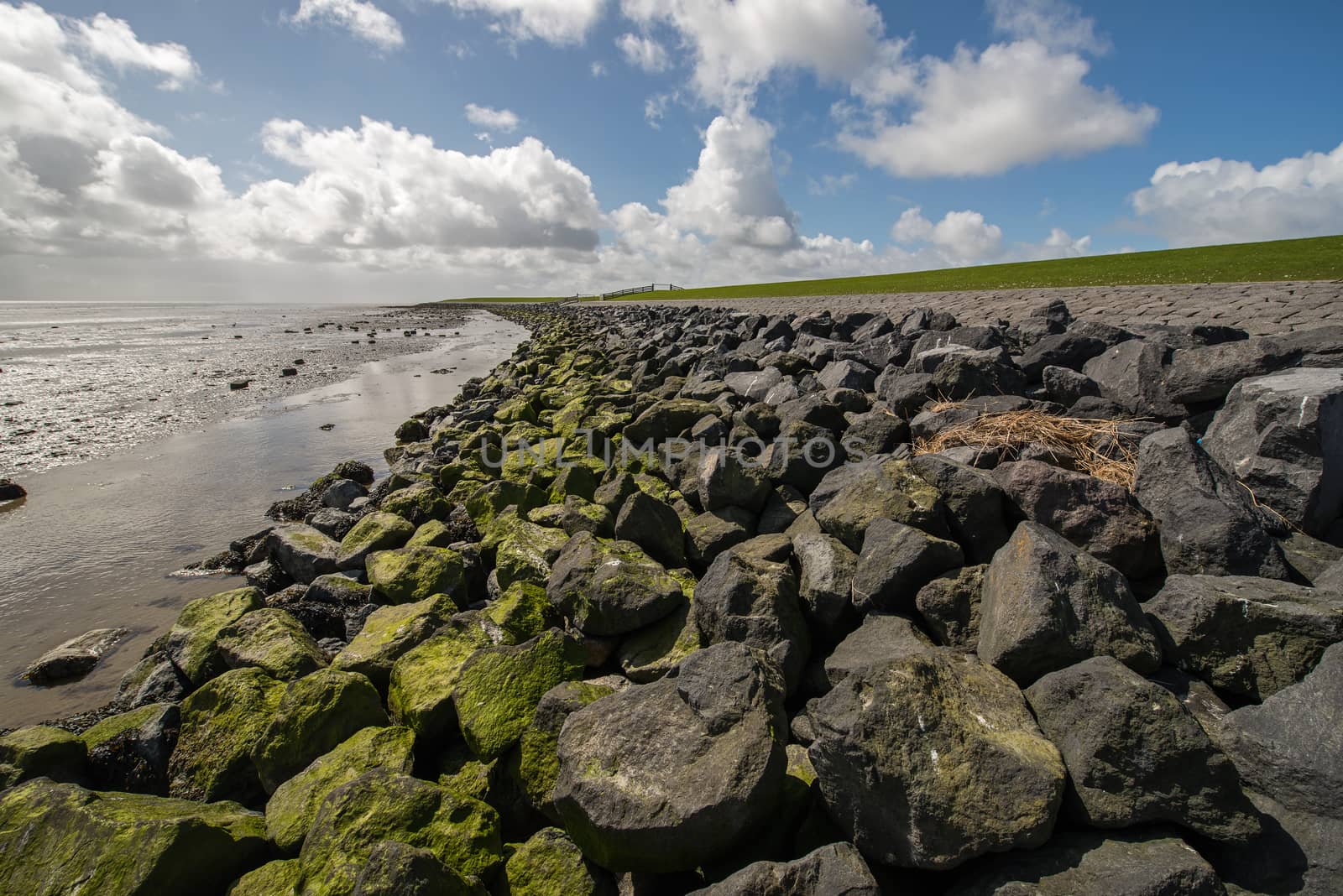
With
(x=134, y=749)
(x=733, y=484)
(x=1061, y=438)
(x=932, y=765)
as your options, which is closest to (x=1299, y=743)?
(x=932, y=765)

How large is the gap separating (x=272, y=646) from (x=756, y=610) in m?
3.64

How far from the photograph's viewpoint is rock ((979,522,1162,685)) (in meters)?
2.59

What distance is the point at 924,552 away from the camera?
3299 millimetres

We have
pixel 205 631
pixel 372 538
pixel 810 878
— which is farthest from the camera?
pixel 372 538

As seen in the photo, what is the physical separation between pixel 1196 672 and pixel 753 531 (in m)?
2.86

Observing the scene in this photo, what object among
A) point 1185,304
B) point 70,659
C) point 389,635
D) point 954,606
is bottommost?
point 70,659

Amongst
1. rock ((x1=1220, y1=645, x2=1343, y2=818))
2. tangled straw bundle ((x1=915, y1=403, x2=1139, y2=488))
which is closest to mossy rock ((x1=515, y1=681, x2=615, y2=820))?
rock ((x1=1220, y1=645, x2=1343, y2=818))

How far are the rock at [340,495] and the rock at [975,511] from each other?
789 centimetres

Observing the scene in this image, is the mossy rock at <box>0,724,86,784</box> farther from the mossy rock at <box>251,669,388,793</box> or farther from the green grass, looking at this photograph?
the green grass

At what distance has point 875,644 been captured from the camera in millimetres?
3143

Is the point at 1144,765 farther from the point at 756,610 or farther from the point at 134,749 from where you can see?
the point at 134,749

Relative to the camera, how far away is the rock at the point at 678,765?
2414 millimetres

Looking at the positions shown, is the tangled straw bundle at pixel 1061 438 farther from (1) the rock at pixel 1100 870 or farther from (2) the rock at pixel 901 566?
(1) the rock at pixel 1100 870

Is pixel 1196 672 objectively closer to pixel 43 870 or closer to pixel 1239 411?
pixel 1239 411
